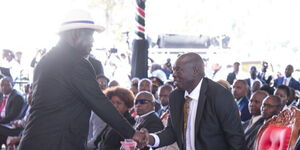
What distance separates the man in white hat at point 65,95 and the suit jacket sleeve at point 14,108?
16.1 feet

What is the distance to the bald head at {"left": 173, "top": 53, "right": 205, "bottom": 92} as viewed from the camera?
12.3 feet

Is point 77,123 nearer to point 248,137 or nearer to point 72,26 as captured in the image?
point 72,26

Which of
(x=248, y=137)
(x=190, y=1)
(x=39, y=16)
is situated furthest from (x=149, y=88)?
(x=190, y=1)

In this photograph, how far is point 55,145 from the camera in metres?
3.50

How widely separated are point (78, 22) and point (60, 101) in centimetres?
59

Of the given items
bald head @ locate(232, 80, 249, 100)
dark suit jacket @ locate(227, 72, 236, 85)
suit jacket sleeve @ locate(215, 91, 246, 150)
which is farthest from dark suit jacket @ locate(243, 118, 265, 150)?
dark suit jacket @ locate(227, 72, 236, 85)

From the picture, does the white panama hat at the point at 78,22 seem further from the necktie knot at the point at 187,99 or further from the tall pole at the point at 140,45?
the tall pole at the point at 140,45

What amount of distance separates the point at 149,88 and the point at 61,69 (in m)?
4.56

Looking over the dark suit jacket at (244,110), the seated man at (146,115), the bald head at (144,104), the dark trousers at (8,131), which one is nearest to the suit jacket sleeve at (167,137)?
the seated man at (146,115)

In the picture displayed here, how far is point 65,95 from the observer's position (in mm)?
3502

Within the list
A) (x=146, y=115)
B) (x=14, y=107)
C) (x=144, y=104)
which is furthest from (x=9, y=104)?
(x=146, y=115)

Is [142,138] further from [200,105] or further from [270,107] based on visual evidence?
[270,107]

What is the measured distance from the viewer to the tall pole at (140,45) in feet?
31.0

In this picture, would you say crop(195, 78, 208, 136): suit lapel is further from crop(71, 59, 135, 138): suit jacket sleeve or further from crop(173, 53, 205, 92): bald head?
crop(71, 59, 135, 138): suit jacket sleeve
